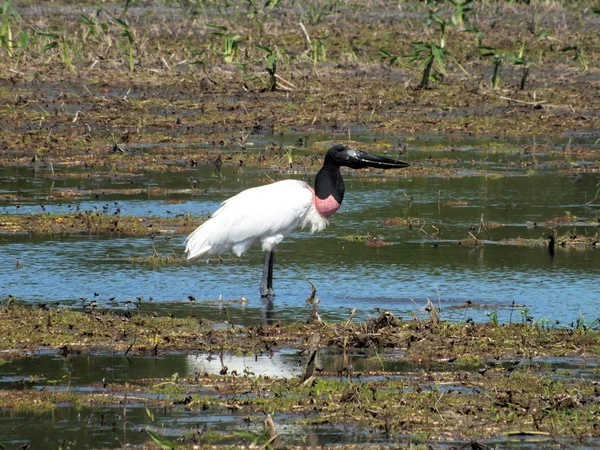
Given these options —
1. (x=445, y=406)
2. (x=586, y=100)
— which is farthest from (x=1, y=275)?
(x=586, y=100)

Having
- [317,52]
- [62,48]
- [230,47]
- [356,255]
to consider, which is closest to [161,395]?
[356,255]

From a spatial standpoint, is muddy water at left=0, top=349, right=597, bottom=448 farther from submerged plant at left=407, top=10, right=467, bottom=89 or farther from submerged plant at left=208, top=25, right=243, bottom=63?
submerged plant at left=208, top=25, right=243, bottom=63

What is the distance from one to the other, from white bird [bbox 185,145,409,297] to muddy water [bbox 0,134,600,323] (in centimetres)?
32

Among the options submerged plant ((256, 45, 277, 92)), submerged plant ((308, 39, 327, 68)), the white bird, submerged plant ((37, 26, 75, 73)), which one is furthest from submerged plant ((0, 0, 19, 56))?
the white bird

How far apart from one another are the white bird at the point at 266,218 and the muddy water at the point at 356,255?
0.32 metres

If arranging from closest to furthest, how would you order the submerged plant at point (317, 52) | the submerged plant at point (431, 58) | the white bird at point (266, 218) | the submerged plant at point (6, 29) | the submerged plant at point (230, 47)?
the white bird at point (266, 218), the submerged plant at point (431, 58), the submerged plant at point (6, 29), the submerged plant at point (230, 47), the submerged plant at point (317, 52)

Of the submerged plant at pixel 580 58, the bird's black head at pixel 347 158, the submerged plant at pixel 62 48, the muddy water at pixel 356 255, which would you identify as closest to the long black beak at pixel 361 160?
the bird's black head at pixel 347 158

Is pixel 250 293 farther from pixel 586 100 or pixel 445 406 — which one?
pixel 586 100

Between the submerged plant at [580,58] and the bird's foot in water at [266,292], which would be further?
the submerged plant at [580,58]

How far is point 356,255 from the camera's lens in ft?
38.1

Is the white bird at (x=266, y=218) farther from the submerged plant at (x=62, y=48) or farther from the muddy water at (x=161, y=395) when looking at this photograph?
the submerged plant at (x=62, y=48)

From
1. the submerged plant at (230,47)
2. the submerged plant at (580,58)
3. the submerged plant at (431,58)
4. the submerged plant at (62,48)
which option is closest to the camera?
the submerged plant at (431,58)

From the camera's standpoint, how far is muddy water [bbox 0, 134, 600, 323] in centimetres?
→ 983

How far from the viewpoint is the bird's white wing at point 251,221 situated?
10.2 m
